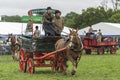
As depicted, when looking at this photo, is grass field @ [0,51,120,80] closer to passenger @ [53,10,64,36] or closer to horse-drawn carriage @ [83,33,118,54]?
passenger @ [53,10,64,36]

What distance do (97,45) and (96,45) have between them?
10 cm

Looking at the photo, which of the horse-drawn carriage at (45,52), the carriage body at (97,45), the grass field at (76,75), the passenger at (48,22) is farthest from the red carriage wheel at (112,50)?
the passenger at (48,22)

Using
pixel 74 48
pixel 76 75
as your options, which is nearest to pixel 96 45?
pixel 76 75

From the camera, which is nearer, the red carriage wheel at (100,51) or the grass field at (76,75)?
the grass field at (76,75)

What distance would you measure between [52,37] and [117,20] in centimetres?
7866

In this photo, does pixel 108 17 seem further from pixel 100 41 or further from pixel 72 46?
pixel 72 46

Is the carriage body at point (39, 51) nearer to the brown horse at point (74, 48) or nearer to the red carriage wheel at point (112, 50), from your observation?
the brown horse at point (74, 48)

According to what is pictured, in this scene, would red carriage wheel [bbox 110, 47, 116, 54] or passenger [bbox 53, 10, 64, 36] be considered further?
red carriage wheel [bbox 110, 47, 116, 54]

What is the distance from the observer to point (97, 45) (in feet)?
131

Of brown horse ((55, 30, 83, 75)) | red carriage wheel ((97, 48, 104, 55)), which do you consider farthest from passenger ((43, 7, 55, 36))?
red carriage wheel ((97, 48, 104, 55))

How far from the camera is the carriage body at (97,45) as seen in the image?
3978 centimetres

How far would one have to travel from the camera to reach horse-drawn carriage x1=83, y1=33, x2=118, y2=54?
3977 centimetres

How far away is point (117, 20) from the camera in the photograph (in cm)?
9444

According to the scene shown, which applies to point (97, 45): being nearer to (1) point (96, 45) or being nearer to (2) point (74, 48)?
(1) point (96, 45)
